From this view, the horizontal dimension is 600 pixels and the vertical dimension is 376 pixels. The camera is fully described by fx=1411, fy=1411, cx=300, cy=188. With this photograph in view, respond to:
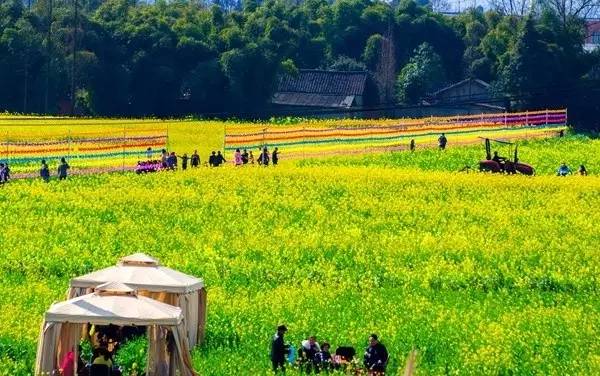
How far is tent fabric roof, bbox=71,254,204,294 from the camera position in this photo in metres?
25.6

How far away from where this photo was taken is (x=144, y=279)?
25.9 meters

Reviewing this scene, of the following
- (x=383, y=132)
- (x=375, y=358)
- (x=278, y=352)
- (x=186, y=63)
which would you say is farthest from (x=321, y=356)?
(x=186, y=63)

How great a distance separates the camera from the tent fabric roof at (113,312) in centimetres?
2203

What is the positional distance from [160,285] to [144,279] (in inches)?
13.1

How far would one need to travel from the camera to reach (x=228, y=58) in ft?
306

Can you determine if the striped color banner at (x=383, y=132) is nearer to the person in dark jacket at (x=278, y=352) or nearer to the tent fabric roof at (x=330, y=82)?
the tent fabric roof at (x=330, y=82)

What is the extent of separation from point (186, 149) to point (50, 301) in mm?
43172

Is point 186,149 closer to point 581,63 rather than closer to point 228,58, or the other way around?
point 228,58

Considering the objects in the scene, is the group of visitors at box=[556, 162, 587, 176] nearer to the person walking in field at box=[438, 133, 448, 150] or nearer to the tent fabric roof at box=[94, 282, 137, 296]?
the person walking in field at box=[438, 133, 448, 150]

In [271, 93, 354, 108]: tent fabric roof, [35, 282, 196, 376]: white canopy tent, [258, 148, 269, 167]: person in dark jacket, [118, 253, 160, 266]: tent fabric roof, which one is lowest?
[35, 282, 196, 376]: white canopy tent

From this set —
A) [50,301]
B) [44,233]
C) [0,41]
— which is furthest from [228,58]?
[50,301]

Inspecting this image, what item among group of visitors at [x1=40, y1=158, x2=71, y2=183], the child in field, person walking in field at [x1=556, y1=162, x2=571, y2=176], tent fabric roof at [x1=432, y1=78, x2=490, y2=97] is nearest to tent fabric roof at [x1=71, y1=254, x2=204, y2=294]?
group of visitors at [x1=40, y1=158, x2=71, y2=183]

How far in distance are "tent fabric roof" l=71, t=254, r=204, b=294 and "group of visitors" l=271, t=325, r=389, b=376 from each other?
286 centimetres

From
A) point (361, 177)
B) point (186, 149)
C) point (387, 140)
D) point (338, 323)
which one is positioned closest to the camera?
point (338, 323)
